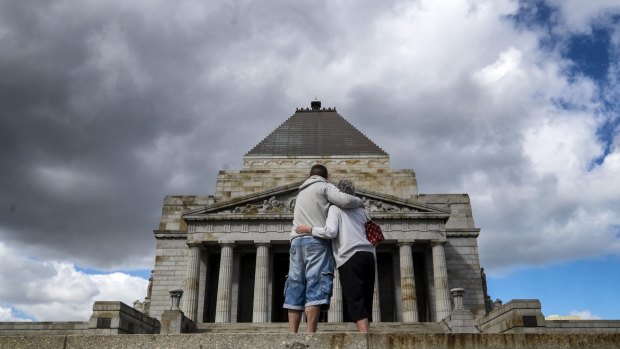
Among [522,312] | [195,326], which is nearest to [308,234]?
[522,312]

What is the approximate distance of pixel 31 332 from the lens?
21797mm

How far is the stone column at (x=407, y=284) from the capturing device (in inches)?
1040

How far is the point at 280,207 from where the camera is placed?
2886cm

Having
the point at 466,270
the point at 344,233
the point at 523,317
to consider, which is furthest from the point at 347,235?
the point at 466,270

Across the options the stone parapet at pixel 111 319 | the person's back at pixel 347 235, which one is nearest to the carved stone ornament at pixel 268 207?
the stone parapet at pixel 111 319

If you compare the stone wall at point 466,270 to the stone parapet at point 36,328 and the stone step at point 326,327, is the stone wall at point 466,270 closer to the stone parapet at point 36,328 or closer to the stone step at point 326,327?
the stone step at point 326,327

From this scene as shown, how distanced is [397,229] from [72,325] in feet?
53.8

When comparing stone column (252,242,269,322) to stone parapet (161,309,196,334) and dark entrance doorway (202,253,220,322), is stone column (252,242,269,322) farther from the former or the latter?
stone parapet (161,309,196,334)

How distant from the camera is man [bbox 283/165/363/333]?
662 centimetres

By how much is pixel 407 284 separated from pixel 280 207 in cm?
794

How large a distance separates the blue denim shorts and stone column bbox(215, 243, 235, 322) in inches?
825

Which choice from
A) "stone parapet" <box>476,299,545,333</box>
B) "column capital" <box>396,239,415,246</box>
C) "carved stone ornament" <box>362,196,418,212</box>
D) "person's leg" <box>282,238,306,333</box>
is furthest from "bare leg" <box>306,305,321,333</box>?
"carved stone ornament" <box>362,196,418,212</box>

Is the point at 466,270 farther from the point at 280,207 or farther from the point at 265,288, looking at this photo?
the point at 265,288

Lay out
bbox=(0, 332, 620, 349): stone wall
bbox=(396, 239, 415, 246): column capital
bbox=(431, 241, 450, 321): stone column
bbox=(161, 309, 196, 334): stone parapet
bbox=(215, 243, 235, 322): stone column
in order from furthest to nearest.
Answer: bbox=(396, 239, 415, 246): column capital → bbox=(431, 241, 450, 321): stone column → bbox=(215, 243, 235, 322): stone column → bbox=(161, 309, 196, 334): stone parapet → bbox=(0, 332, 620, 349): stone wall
